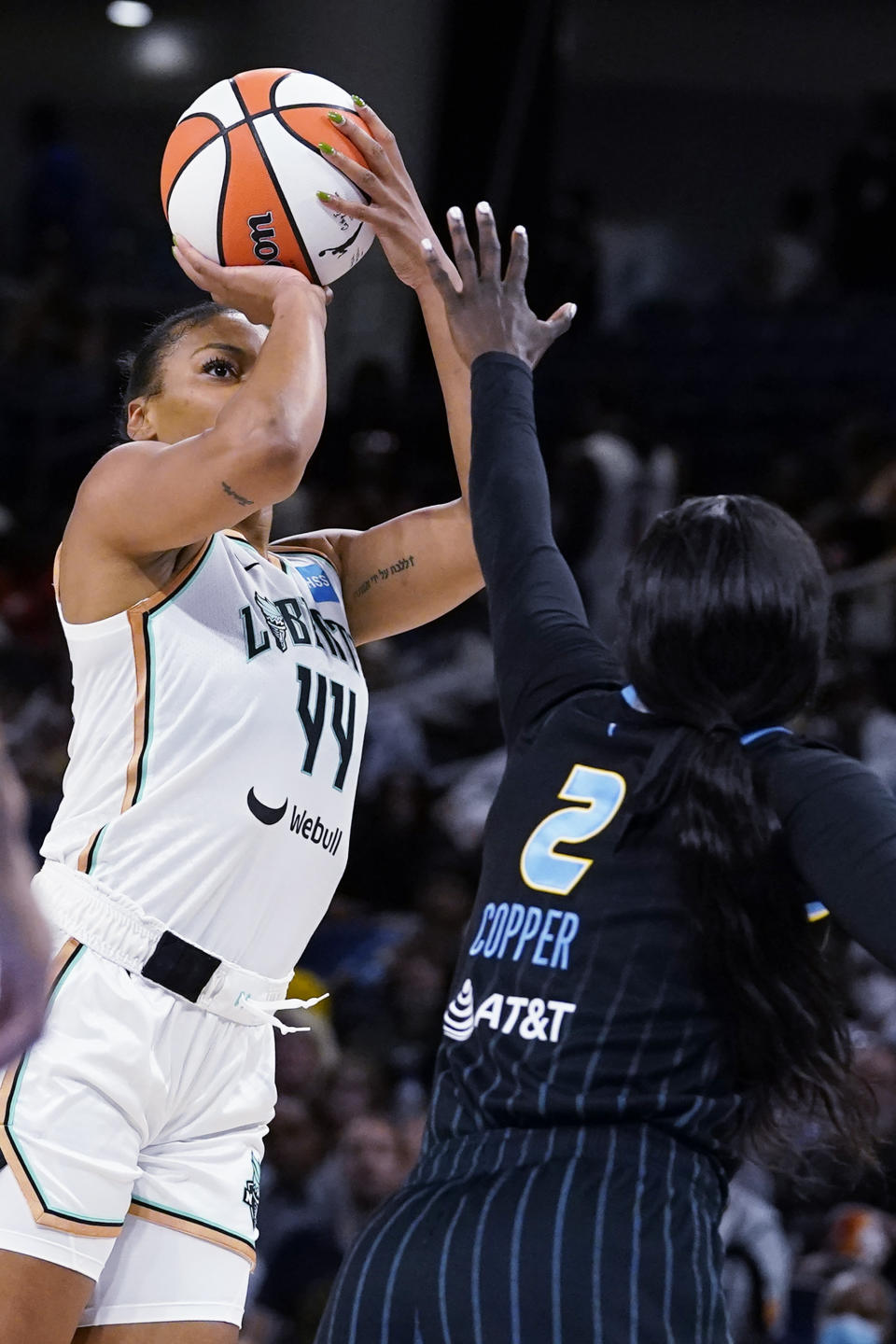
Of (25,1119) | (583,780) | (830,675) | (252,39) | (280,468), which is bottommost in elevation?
(25,1119)

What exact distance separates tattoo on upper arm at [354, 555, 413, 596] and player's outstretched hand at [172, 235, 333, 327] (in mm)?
620

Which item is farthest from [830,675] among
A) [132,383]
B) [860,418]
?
[132,383]

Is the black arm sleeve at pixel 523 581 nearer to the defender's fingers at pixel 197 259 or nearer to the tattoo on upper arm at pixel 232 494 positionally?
the tattoo on upper arm at pixel 232 494

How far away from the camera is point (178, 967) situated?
2934 millimetres

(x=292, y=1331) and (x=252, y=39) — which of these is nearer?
(x=292, y=1331)

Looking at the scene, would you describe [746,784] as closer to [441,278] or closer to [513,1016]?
[513,1016]

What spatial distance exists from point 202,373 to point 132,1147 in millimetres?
1436

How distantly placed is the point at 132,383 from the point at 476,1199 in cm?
201

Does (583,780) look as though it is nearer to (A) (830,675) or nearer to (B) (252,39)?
(A) (830,675)

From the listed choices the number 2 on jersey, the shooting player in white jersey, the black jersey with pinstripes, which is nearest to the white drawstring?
the shooting player in white jersey

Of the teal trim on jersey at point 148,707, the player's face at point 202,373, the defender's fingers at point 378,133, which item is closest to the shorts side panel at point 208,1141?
the teal trim on jersey at point 148,707

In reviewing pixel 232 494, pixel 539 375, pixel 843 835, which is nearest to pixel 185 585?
pixel 232 494

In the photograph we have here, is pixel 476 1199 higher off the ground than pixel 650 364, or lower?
lower

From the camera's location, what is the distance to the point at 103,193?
50.1 ft
